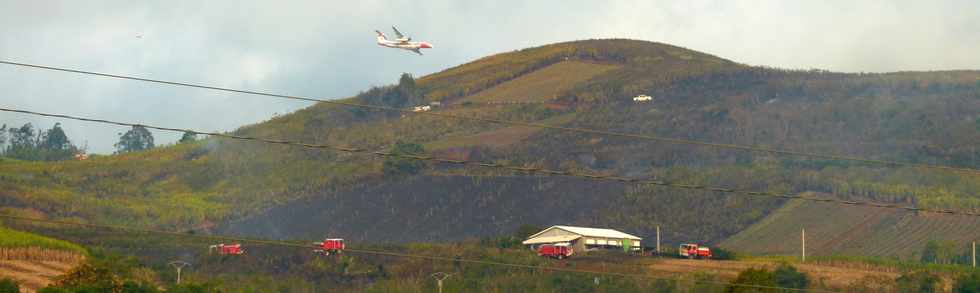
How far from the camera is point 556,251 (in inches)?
6496

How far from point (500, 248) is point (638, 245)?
17.4m

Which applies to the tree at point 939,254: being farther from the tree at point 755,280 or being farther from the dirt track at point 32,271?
the dirt track at point 32,271

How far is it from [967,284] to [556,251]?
45660 millimetres

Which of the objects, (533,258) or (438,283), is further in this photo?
(533,258)

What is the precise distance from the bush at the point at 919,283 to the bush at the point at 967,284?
1977 millimetres

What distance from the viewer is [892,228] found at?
628 feet

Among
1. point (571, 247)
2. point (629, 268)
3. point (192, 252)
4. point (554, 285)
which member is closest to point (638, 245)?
point (571, 247)

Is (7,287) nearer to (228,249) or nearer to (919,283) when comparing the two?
(228,249)

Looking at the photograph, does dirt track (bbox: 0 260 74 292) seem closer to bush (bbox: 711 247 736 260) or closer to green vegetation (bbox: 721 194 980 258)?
bush (bbox: 711 247 736 260)

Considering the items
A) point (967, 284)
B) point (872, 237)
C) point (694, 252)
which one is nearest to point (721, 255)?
point (694, 252)

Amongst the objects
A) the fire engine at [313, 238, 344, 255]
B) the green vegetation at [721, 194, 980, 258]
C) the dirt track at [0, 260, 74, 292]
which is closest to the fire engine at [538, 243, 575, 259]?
the fire engine at [313, 238, 344, 255]

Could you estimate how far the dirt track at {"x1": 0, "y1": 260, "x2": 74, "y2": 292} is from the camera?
137 m

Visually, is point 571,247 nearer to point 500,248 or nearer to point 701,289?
point 500,248

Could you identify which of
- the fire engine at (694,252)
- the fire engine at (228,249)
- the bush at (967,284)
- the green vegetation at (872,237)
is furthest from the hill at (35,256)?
the bush at (967,284)
